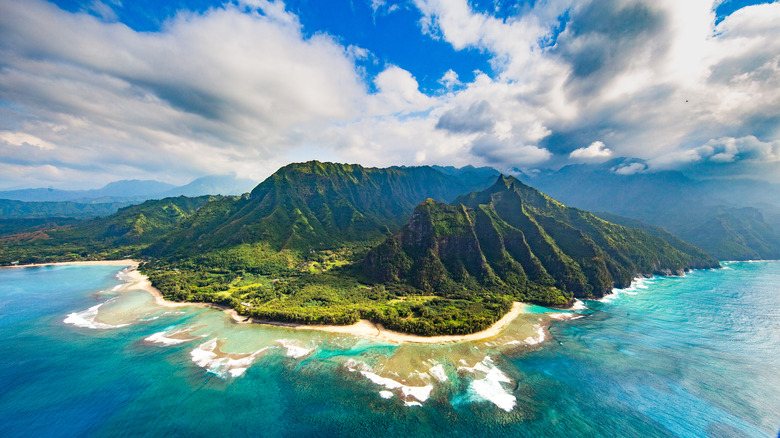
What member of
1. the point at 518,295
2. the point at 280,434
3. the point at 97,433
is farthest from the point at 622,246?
the point at 97,433

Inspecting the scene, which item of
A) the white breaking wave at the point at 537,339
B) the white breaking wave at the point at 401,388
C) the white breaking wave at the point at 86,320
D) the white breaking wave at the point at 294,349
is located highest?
the white breaking wave at the point at 537,339

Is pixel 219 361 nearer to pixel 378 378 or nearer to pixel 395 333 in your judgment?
pixel 378 378

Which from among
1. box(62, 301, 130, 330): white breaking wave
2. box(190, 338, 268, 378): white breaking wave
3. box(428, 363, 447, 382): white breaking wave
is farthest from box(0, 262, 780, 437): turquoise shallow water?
box(62, 301, 130, 330): white breaking wave

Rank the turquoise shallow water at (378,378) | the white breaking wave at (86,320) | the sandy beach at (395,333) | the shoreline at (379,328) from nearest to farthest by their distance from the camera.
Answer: the turquoise shallow water at (378,378) < the sandy beach at (395,333) < the shoreline at (379,328) < the white breaking wave at (86,320)

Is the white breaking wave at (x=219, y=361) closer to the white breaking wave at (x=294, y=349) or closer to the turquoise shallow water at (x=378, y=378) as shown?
the turquoise shallow water at (x=378, y=378)

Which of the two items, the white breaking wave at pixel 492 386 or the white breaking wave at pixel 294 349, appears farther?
the white breaking wave at pixel 294 349

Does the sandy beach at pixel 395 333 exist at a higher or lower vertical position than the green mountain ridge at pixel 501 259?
lower

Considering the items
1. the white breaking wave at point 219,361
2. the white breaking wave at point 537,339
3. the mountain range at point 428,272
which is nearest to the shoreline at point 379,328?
the mountain range at point 428,272

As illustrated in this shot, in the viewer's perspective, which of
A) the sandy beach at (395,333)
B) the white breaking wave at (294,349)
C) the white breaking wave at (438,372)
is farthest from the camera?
the sandy beach at (395,333)
